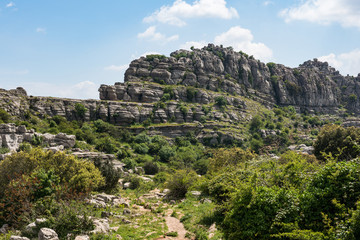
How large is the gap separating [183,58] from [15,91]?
77.6 meters

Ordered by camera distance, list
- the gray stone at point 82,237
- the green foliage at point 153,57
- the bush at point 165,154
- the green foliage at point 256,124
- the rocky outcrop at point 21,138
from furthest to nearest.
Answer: the green foliage at point 153,57 < the green foliage at point 256,124 < the bush at point 165,154 < the rocky outcrop at point 21,138 < the gray stone at point 82,237

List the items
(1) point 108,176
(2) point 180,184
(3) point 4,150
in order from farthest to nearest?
(3) point 4,150
(1) point 108,176
(2) point 180,184

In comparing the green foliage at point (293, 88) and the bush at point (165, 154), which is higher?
the green foliage at point (293, 88)

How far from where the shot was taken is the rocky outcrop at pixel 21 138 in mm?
36188

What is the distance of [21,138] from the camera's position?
128 ft

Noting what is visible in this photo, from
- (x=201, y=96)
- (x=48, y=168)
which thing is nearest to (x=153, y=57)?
(x=201, y=96)

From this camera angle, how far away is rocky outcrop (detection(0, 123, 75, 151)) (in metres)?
36.2

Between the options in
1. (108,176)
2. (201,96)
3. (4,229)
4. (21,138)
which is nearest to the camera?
(4,229)

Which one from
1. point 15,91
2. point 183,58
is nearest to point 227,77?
point 183,58

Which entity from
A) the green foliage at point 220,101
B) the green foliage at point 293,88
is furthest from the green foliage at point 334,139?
the green foliage at point 293,88

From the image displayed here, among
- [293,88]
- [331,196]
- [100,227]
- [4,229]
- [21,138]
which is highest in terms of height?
[293,88]

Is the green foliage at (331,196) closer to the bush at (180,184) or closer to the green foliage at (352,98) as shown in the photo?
the bush at (180,184)

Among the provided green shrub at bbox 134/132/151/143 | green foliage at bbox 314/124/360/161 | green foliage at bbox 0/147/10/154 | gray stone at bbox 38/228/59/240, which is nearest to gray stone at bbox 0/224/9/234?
gray stone at bbox 38/228/59/240

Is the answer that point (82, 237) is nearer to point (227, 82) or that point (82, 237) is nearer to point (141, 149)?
point (141, 149)
